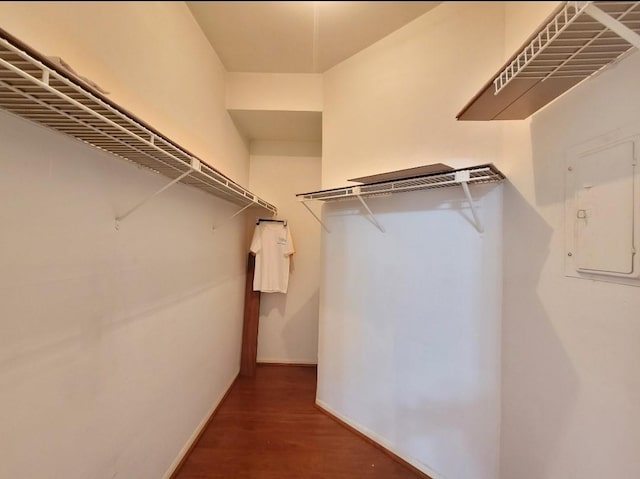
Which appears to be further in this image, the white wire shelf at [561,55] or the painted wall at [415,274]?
the painted wall at [415,274]

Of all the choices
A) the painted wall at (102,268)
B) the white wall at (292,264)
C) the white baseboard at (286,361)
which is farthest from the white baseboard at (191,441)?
the white wall at (292,264)

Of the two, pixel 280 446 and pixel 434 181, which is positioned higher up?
pixel 434 181

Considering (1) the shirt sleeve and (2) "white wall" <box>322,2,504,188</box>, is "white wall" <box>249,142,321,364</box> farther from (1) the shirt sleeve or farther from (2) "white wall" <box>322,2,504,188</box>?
(2) "white wall" <box>322,2,504,188</box>

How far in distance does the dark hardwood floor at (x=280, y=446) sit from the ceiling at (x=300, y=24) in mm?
2176

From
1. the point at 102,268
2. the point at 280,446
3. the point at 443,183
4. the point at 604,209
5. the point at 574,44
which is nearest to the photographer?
the point at 574,44

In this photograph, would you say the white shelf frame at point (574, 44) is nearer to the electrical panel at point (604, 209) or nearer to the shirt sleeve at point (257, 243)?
the electrical panel at point (604, 209)

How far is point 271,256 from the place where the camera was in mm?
2779

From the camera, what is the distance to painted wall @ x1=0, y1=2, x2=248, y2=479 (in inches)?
28.0

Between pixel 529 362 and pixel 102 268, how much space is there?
192 cm

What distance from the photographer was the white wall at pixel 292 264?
3068 mm

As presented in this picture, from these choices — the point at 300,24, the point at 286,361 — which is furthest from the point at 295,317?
the point at 300,24

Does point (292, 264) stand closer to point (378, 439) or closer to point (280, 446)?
point (280, 446)

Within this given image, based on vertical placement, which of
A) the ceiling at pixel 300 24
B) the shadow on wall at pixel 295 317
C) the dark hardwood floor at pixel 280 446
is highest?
the ceiling at pixel 300 24

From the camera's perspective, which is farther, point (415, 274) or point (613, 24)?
point (415, 274)
